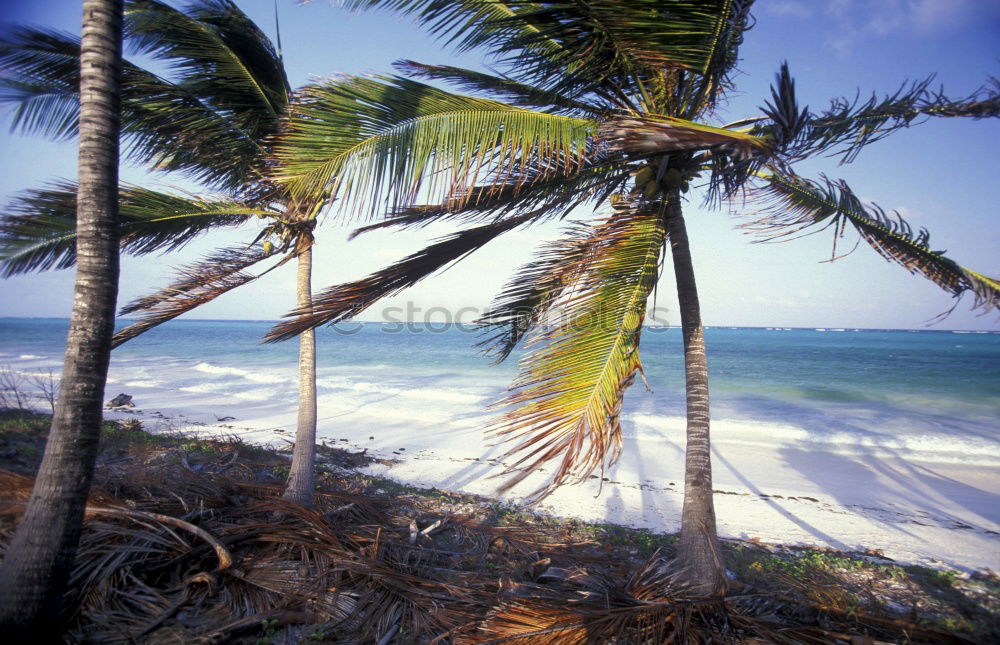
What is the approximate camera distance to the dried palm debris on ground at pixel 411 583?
2600 millimetres

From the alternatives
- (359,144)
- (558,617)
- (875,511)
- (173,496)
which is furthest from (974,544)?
(173,496)

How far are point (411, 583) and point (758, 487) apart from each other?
6939 mm

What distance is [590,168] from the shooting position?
325 centimetres

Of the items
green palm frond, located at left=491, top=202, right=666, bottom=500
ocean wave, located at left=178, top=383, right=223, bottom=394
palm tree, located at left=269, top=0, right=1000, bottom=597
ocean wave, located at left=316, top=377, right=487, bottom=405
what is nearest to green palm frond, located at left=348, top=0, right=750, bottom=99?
palm tree, located at left=269, top=0, right=1000, bottom=597

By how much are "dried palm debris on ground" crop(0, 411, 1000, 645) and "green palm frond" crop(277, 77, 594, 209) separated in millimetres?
2549

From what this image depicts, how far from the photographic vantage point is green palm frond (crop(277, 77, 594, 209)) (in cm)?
A: 243

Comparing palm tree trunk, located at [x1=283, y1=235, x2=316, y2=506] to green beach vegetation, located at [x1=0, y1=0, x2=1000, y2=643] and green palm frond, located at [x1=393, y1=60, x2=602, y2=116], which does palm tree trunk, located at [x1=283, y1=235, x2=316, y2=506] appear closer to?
green beach vegetation, located at [x1=0, y1=0, x2=1000, y2=643]

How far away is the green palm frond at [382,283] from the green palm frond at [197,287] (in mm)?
1686

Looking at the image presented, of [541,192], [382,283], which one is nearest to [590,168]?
[541,192]

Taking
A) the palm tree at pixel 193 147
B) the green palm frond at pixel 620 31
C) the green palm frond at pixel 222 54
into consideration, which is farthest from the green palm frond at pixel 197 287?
the green palm frond at pixel 620 31

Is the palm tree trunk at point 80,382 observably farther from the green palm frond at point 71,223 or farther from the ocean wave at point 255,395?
the ocean wave at point 255,395

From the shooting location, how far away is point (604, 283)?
9.07ft

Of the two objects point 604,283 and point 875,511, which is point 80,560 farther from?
point 875,511

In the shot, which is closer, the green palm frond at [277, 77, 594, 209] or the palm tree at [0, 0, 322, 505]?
the green palm frond at [277, 77, 594, 209]
